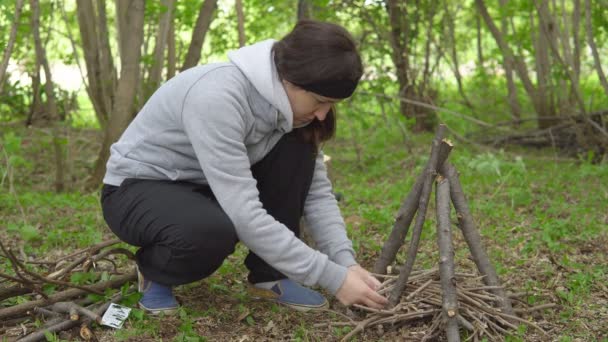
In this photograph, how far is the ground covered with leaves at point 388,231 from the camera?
2.64 metres

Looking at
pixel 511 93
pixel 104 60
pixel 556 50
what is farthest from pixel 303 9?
pixel 511 93

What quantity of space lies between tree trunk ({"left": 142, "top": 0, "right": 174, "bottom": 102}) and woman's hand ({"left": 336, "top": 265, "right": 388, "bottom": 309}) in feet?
10.1

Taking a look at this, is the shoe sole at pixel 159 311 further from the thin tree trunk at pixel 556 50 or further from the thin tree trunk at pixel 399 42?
the thin tree trunk at pixel 399 42

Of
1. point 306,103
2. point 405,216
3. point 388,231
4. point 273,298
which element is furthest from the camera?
point 388,231

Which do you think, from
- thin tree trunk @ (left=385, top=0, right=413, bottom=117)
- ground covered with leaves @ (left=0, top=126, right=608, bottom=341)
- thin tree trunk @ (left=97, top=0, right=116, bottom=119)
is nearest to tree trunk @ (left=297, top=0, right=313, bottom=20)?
thin tree trunk @ (left=385, top=0, right=413, bottom=117)

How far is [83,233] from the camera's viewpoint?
3.96 metres

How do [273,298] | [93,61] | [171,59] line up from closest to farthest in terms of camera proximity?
[273,298], [93,61], [171,59]

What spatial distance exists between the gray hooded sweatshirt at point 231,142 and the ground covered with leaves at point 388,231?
35 cm

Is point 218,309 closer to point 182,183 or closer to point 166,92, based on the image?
point 182,183

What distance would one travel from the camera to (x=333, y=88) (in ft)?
7.88

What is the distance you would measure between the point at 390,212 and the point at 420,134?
3206 millimetres

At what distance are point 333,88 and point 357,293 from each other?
675 mm

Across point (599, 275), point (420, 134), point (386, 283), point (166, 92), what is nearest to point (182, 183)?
point (166, 92)

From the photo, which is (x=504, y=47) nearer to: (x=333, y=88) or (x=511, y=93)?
(x=511, y=93)
